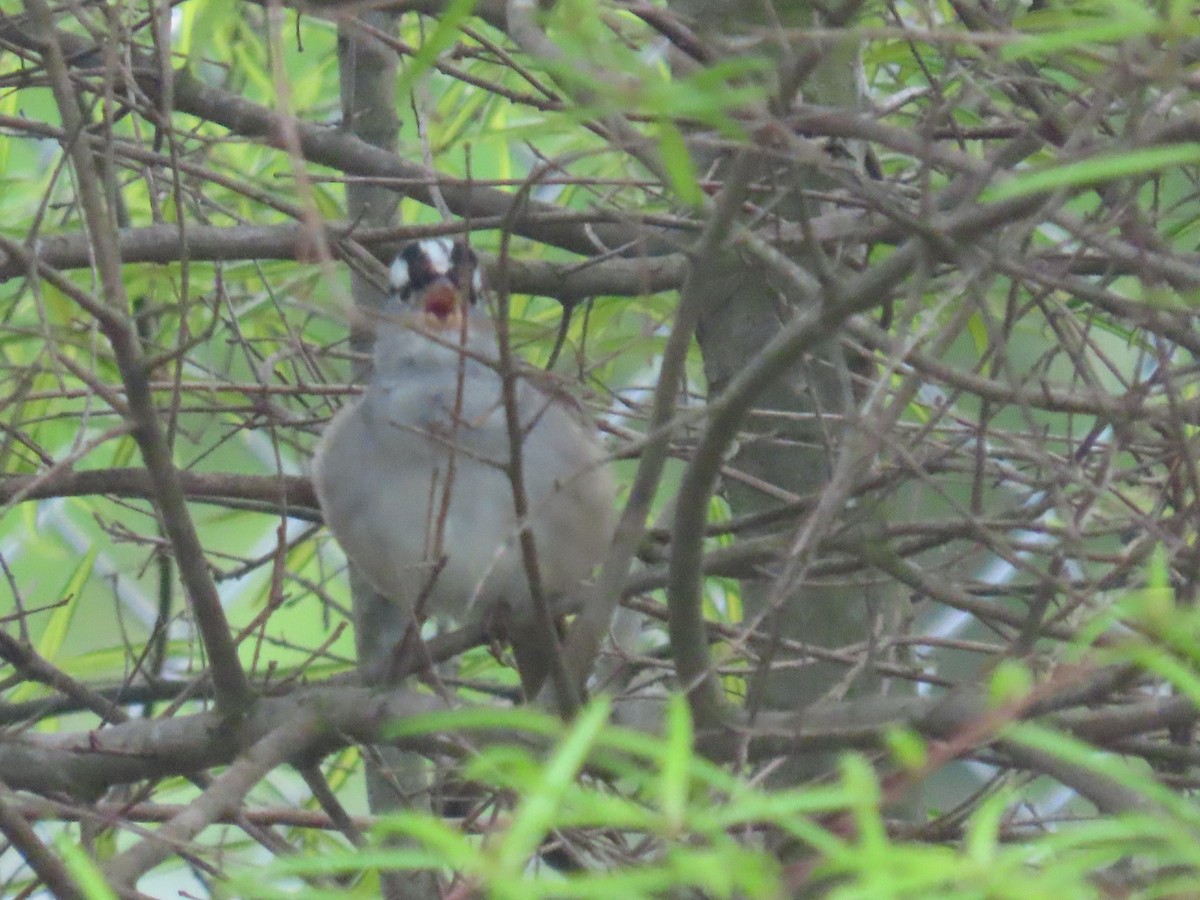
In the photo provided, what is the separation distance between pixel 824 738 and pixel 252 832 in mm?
780

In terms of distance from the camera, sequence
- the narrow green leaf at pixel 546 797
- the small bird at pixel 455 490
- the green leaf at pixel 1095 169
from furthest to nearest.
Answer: the small bird at pixel 455 490 → the green leaf at pixel 1095 169 → the narrow green leaf at pixel 546 797

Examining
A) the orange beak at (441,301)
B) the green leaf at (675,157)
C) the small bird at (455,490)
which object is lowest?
the small bird at (455,490)

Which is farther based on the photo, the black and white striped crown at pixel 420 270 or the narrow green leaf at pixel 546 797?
the black and white striped crown at pixel 420 270

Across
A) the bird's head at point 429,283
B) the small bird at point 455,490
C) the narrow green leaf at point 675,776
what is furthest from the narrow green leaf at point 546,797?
the bird's head at point 429,283

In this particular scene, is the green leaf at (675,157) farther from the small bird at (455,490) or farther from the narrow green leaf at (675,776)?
the small bird at (455,490)

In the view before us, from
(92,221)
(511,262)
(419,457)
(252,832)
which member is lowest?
(252,832)

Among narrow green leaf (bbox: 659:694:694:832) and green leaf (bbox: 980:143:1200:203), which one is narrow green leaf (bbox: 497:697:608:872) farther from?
green leaf (bbox: 980:143:1200:203)

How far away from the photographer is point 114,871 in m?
1.62

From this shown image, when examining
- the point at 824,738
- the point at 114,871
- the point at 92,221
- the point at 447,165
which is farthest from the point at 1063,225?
the point at 447,165

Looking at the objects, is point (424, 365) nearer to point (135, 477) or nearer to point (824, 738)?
point (135, 477)

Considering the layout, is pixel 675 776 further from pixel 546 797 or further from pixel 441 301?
pixel 441 301

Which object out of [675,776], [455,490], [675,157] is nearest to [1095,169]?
[675,157]

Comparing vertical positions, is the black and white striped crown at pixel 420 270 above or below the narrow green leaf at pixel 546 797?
below

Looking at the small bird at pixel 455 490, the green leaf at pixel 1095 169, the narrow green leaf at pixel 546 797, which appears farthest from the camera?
the small bird at pixel 455 490
